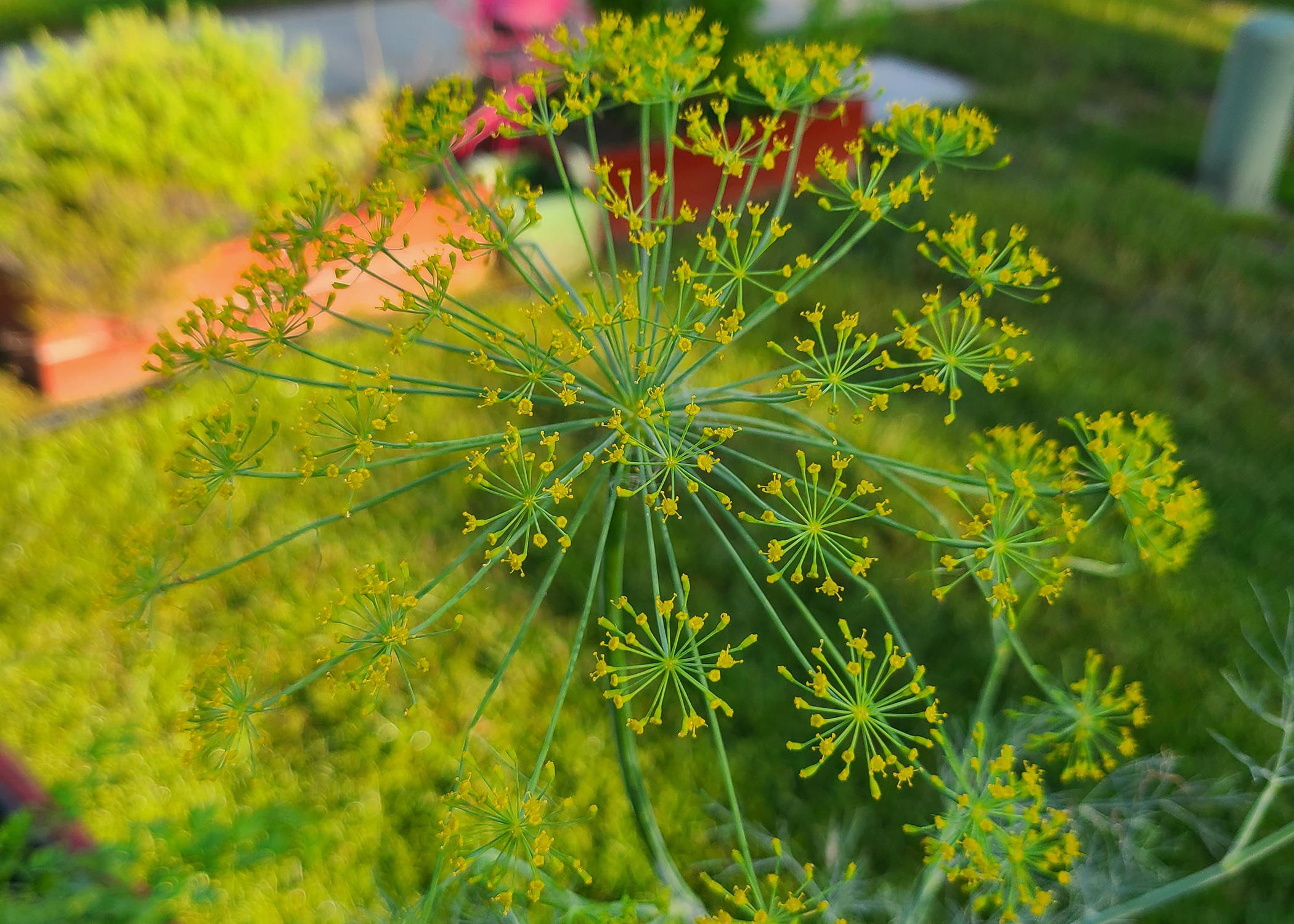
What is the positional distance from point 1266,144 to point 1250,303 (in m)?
1.65

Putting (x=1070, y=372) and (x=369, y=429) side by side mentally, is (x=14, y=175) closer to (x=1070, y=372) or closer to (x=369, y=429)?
(x=369, y=429)

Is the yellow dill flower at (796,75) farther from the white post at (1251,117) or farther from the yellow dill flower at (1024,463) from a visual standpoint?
the white post at (1251,117)

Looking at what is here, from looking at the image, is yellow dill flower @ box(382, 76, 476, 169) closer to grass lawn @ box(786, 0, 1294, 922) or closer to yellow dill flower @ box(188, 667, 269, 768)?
yellow dill flower @ box(188, 667, 269, 768)

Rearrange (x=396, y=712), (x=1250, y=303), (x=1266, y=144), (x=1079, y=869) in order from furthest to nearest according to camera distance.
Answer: (x=1266, y=144) → (x=1250, y=303) → (x=396, y=712) → (x=1079, y=869)

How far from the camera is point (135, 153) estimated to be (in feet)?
14.2

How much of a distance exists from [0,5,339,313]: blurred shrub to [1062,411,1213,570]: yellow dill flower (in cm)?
371

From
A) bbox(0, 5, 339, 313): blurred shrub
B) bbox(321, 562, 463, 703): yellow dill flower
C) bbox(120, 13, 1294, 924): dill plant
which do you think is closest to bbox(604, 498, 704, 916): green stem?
bbox(120, 13, 1294, 924): dill plant

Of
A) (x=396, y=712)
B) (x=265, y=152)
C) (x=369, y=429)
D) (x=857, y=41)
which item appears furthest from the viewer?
(x=857, y=41)

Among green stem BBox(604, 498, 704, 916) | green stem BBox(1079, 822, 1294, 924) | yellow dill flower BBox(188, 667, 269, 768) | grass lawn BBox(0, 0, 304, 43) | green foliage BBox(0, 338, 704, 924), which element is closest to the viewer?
yellow dill flower BBox(188, 667, 269, 768)

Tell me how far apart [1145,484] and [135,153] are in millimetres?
4357

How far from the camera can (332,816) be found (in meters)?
2.80

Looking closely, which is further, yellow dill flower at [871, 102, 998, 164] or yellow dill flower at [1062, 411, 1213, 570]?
yellow dill flower at [871, 102, 998, 164]

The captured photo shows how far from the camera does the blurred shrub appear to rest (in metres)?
4.18

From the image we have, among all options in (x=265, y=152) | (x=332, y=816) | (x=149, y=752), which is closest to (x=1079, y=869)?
(x=332, y=816)
